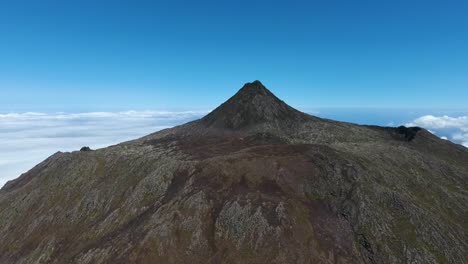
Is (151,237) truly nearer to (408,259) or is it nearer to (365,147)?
(408,259)

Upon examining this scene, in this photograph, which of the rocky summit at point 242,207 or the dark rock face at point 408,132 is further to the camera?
the dark rock face at point 408,132

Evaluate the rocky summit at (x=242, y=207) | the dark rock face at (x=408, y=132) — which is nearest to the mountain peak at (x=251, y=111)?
the rocky summit at (x=242, y=207)

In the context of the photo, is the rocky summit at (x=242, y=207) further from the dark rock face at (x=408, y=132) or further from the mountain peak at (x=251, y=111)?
the mountain peak at (x=251, y=111)

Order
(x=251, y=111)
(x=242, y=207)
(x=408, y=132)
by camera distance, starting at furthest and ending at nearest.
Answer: (x=251, y=111)
(x=408, y=132)
(x=242, y=207)

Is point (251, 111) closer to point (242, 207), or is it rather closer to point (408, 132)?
point (408, 132)

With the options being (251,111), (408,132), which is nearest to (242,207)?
(251,111)

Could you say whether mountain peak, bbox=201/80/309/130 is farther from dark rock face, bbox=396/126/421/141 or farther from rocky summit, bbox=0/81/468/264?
dark rock face, bbox=396/126/421/141
